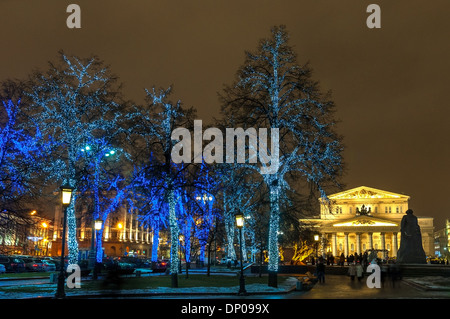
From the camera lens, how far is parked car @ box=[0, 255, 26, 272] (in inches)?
1780

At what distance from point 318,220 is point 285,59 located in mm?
106156

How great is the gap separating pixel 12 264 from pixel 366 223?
319 ft

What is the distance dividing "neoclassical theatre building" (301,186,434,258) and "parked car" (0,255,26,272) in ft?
285

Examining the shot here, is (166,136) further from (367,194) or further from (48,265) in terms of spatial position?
(367,194)

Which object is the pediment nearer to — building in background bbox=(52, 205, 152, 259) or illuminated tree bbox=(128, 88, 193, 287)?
building in background bbox=(52, 205, 152, 259)

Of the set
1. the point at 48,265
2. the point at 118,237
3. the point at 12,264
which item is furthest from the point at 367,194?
the point at 12,264

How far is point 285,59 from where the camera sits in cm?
2842

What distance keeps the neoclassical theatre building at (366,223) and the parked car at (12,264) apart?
86773mm

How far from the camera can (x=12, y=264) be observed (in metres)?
45.6

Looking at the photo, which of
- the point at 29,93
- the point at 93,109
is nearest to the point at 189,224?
the point at 93,109

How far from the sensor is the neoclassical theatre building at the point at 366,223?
412 ft

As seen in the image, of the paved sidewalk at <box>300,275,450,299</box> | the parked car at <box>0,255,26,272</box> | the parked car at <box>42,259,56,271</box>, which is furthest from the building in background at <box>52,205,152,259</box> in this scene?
the paved sidewalk at <box>300,275,450,299</box>

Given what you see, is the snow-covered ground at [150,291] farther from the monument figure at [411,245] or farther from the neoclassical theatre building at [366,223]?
the neoclassical theatre building at [366,223]

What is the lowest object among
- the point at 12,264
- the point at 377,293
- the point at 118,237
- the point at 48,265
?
the point at 48,265
